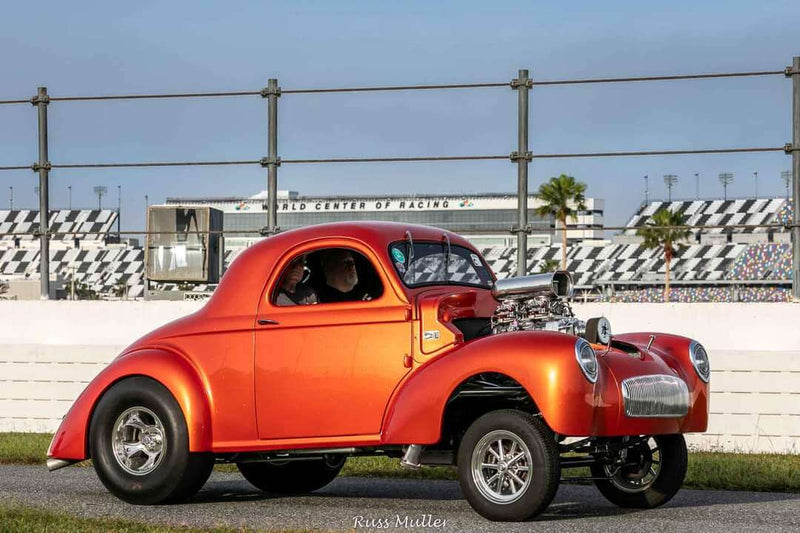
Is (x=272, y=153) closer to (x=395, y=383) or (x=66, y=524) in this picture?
(x=395, y=383)

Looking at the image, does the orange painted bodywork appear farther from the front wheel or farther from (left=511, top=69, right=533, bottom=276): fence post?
(left=511, top=69, right=533, bottom=276): fence post

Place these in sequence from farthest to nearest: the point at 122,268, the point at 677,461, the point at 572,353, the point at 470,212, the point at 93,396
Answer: the point at 122,268
the point at 470,212
the point at 93,396
the point at 677,461
the point at 572,353

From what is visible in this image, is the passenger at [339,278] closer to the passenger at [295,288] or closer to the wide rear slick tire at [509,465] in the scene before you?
the passenger at [295,288]

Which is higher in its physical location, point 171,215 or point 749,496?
point 171,215

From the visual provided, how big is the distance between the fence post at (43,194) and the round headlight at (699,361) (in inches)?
298

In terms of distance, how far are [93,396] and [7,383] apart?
5.51m

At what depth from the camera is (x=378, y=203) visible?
1585 centimetres

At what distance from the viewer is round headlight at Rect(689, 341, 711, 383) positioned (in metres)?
8.18

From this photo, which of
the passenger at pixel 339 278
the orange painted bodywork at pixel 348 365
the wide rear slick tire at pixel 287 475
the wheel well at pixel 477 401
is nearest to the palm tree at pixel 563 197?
the wide rear slick tire at pixel 287 475

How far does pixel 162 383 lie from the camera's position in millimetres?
8469

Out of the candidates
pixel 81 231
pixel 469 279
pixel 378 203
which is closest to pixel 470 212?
pixel 378 203

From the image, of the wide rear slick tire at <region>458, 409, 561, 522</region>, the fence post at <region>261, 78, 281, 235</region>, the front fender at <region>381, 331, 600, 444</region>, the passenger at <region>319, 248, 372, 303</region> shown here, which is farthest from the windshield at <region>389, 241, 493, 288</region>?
the fence post at <region>261, 78, 281, 235</region>

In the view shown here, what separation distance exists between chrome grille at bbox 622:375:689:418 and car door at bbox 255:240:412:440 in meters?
1.30

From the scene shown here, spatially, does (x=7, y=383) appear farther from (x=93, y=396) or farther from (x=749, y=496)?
(x=749, y=496)
